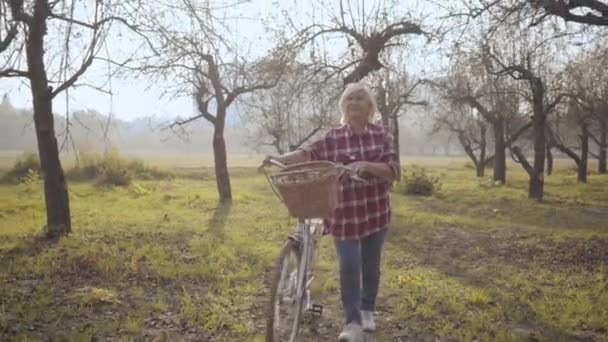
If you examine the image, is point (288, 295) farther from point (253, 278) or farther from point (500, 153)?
point (500, 153)

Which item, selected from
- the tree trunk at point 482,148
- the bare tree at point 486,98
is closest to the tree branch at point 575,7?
the bare tree at point 486,98

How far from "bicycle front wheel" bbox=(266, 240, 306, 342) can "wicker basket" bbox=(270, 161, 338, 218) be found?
1.13ft

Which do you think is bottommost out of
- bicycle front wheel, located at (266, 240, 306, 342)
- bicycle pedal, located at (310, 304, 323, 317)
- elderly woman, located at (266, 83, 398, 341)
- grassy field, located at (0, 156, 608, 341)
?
grassy field, located at (0, 156, 608, 341)

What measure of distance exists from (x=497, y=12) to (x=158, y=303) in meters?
6.63

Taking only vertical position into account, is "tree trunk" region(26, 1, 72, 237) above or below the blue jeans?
above

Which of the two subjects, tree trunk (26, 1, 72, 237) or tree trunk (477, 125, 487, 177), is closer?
tree trunk (26, 1, 72, 237)

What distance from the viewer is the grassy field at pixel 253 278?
4488 mm

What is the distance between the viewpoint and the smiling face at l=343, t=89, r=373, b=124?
372 cm

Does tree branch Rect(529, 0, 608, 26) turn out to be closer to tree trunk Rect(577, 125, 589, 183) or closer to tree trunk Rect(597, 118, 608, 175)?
tree trunk Rect(577, 125, 589, 183)

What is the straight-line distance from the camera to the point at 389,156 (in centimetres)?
373

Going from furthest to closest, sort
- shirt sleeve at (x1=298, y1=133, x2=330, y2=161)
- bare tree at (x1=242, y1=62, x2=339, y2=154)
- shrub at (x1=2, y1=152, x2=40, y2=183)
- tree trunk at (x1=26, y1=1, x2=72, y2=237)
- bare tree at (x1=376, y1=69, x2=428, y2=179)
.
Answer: shrub at (x1=2, y1=152, x2=40, y2=183), bare tree at (x1=376, y1=69, x2=428, y2=179), bare tree at (x1=242, y1=62, x2=339, y2=154), tree trunk at (x1=26, y1=1, x2=72, y2=237), shirt sleeve at (x1=298, y1=133, x2=330, y2=161)

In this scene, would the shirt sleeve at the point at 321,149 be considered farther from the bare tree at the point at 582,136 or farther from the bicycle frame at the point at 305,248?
the bare tree at the point at 582,136

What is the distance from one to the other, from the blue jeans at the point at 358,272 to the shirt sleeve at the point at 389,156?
51cm

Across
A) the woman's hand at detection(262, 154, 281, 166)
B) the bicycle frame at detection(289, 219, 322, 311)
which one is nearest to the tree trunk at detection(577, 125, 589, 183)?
the bicycle frame at detection(289, 219, 322, 311)
